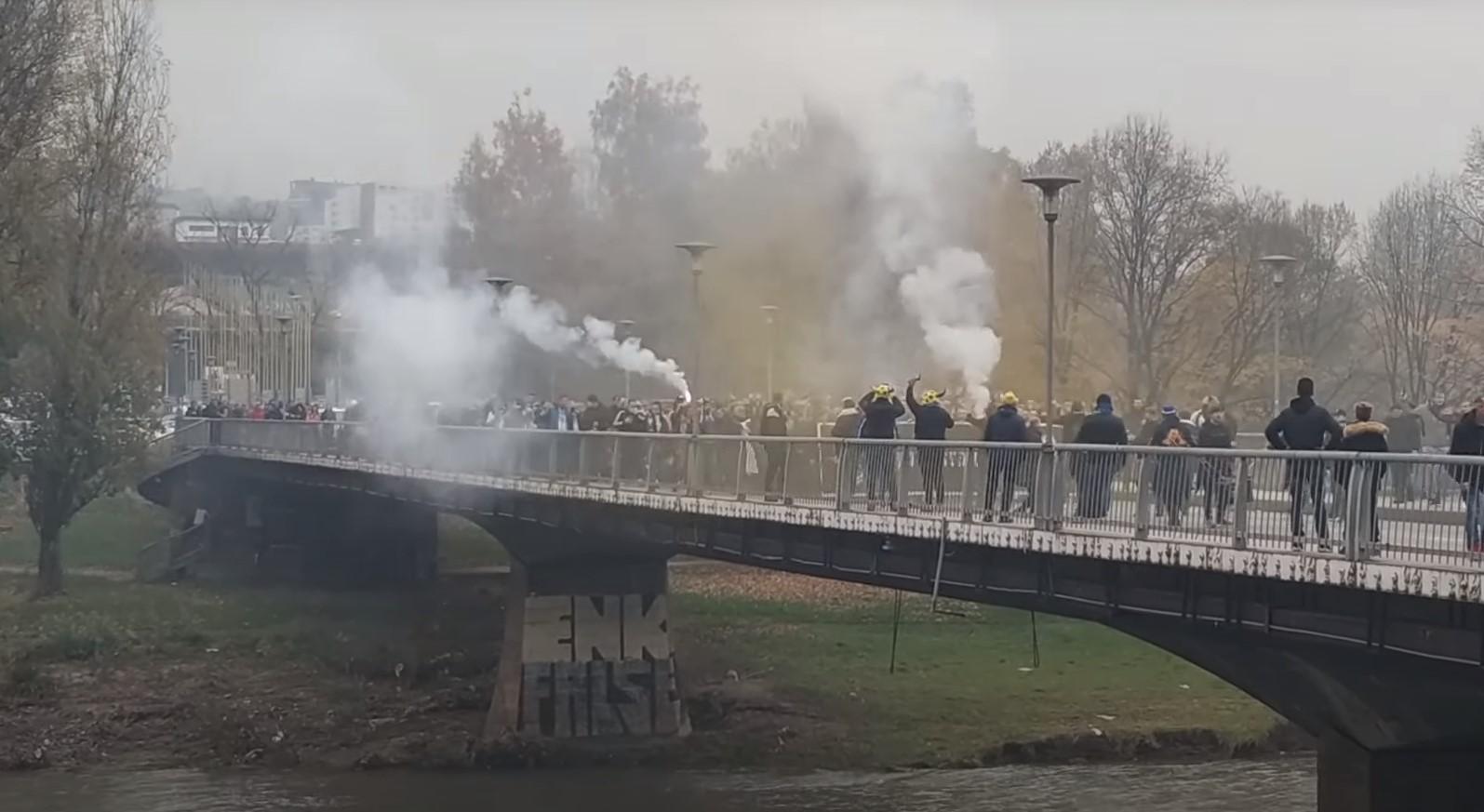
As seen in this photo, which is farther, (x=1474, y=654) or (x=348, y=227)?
(x=348, y=227)

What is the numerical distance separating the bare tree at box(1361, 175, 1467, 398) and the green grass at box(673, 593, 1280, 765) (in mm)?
18031

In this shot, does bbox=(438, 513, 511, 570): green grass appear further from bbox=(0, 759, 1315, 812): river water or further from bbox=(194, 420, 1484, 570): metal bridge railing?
bbox=(194, 420, 1484, 570): metal bridge railing

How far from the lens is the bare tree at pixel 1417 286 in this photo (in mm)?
65500

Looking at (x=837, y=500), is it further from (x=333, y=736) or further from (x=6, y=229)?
(x=6, y=229)

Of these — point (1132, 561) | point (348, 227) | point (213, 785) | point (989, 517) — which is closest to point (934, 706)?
point (213, 785)

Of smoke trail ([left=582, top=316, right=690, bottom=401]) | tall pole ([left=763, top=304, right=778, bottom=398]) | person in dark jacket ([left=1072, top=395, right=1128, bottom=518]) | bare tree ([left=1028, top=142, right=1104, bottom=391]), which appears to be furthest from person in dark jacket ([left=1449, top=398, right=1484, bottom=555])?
tall pole ([left=763, top=304, right=778, bottom=398])

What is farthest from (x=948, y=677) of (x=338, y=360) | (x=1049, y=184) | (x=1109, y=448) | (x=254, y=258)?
(x=254, y=258)

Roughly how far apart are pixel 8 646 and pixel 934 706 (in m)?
22.6

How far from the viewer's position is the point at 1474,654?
715 inches

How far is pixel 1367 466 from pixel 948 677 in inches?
1194

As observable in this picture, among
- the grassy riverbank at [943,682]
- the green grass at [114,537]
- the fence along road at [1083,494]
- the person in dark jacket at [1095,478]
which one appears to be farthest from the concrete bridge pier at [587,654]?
the person in dark jacket at [1095,478]

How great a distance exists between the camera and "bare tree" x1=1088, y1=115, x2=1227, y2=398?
66750mm

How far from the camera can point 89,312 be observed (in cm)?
5875

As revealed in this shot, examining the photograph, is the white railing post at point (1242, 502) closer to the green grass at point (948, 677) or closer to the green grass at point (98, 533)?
the green grass at point (948, 677)
